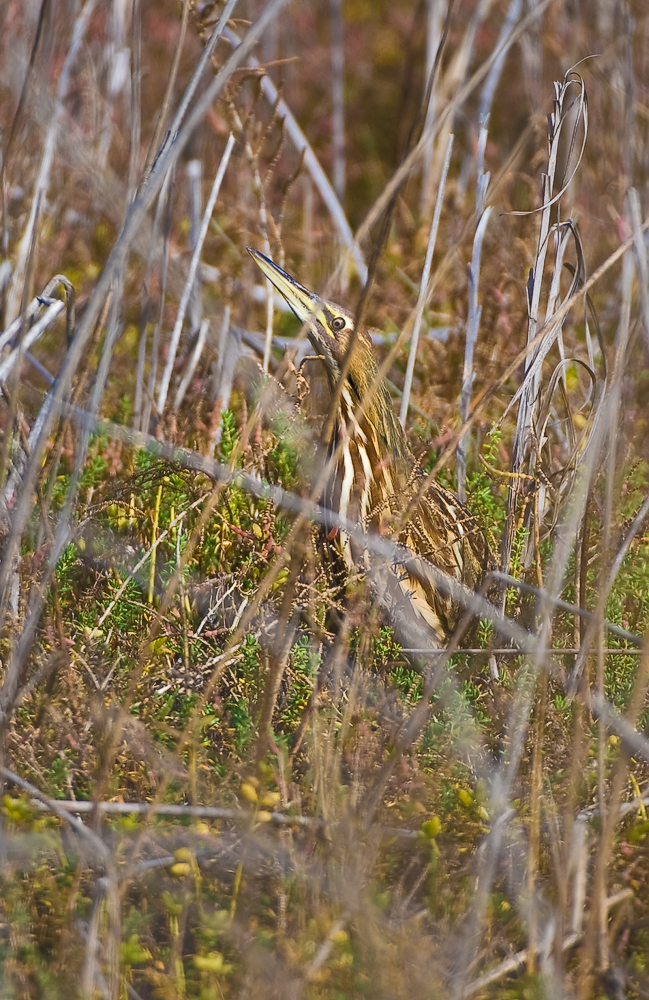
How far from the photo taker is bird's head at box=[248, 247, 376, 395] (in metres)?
1.81

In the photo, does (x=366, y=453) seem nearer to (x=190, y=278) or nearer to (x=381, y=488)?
(x=381, y=488)

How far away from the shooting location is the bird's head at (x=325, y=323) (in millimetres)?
1810

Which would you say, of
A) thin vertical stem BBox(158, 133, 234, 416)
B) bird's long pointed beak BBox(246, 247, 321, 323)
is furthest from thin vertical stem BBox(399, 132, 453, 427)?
thin vertical stem BBox(158, 133, 234, 416)

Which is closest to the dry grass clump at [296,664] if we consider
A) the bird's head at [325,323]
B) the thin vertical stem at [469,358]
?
the thin vertical stem at [469,358]

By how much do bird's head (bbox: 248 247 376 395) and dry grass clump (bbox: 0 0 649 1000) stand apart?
126 mm

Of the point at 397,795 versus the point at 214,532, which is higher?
the point at 214,532

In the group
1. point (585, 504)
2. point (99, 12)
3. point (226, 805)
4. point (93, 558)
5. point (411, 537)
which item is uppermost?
point (99, 12)

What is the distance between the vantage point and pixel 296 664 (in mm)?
1528

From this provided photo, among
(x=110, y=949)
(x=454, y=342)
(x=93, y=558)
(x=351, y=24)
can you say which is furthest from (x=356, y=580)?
(x=351, y=24)

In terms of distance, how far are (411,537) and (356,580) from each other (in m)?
0.21

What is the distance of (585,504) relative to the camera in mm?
1403

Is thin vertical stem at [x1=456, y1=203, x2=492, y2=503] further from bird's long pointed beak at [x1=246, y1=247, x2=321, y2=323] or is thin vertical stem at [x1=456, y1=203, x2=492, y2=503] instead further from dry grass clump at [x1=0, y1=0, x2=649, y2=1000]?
bird's long pointed beak at [x1=246, y1=247, x2=321, y2=323]

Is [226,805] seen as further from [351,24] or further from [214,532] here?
[351,24]

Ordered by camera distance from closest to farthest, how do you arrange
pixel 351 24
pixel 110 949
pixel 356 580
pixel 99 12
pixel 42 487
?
pixel 110 949 < pixel 356 580 < pixel 42 487 < pixel 99 12 < pixel 351 24
